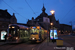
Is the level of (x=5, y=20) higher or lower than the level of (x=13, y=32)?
higher

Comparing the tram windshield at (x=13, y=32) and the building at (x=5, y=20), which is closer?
the tram windshield at (x=13, y=32)

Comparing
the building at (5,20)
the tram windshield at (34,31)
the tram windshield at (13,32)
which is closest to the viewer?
the tram windshield at (13,32)

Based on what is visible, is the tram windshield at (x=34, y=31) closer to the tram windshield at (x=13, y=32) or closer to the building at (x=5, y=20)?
the tram windshield at (x=13, y=32)

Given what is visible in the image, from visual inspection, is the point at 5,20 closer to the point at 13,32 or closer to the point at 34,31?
the point at 34,31

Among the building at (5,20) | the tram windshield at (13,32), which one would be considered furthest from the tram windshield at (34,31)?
the building at (5,20)

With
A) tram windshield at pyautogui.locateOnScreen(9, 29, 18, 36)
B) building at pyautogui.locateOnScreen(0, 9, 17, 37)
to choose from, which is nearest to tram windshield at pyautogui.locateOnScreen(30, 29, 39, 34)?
tram windshield at pyautogui.locateOnScreen(9, 29, 18, 36)

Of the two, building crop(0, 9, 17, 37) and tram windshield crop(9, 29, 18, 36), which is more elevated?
building crop(0, 9, 17, 37)

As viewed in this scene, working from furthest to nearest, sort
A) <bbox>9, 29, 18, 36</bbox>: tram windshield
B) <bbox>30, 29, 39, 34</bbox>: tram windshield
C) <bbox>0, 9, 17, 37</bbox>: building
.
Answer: <bbox>0, 9, 17, 37</bbox>: building, <bbox>30, 29, 39, 34</bbox>: tram windshield, <bbox>9, 29, 18, 36</bbox>: tram windshield

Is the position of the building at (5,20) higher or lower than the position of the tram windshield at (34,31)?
higher

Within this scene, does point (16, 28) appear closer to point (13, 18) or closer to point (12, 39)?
point (12, 39)

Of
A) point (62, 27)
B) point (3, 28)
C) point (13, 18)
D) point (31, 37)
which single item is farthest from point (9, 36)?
point (62, 27)

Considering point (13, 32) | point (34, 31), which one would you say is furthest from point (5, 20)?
point (13, 32)

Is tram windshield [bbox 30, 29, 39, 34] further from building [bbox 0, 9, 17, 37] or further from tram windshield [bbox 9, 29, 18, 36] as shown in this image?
building [bbox 0, 9, 17, 37]

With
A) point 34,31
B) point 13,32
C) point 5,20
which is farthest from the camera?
point 5,20
